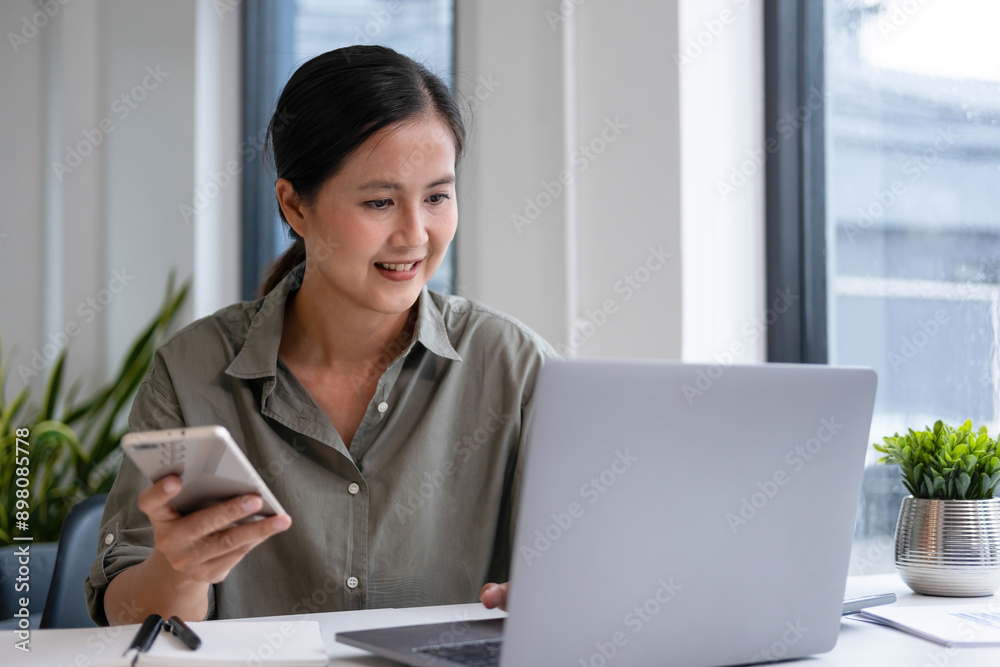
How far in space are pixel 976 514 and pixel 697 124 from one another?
1185mm

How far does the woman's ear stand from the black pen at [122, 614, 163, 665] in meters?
0.78

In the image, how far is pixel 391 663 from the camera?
0.87m

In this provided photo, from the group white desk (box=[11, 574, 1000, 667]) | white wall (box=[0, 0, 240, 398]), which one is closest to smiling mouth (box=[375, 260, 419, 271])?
white desk (box=[11, 574, 1000, 667])

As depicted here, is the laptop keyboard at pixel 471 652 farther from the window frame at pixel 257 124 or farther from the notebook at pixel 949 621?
the window frame at pixel 257 124

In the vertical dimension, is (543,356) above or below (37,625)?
above

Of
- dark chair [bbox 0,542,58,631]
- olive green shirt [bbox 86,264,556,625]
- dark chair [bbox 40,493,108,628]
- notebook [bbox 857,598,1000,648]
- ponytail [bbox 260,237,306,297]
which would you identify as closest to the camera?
notebook [bbox 857,598,1000,648]

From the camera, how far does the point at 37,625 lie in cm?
196

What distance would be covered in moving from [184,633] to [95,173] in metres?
2.74

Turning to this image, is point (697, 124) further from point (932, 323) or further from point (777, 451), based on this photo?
point (777, 451)

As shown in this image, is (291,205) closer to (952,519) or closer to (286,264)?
(286,264)

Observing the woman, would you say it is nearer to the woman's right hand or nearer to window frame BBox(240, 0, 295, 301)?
the woman's right hand

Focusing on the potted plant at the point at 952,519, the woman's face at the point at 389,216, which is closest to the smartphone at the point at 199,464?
the woman's face at the point at 389,216

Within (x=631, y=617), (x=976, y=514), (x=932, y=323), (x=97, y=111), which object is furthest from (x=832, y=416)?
(x=97, y=111)

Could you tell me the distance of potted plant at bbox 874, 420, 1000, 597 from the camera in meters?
1.22
